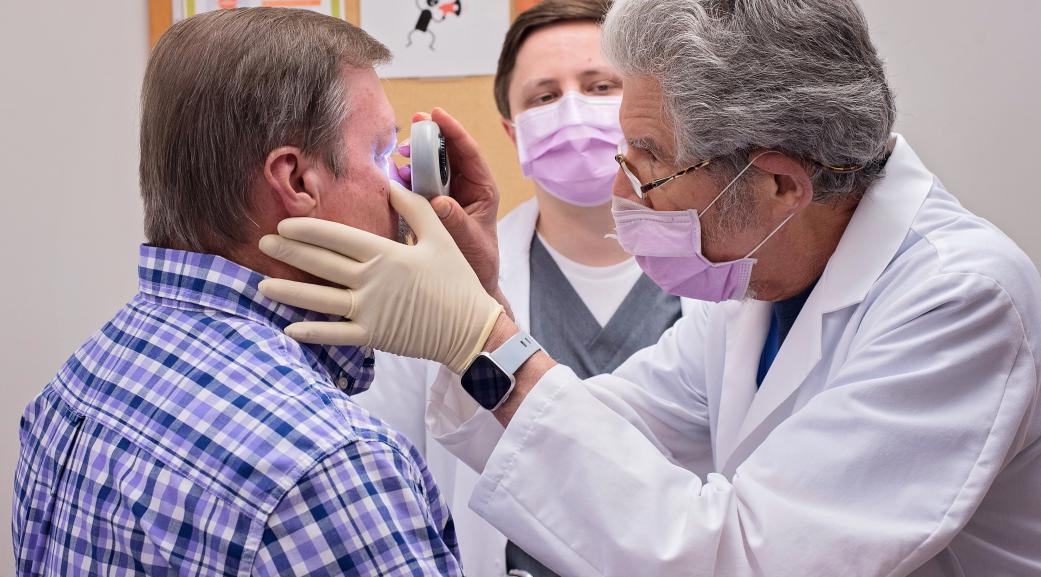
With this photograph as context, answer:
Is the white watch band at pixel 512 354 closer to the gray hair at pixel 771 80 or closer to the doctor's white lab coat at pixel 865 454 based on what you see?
the doctor's white lab coat at pixel 865 454

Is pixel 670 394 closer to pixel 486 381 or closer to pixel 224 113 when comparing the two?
pixel 486 381

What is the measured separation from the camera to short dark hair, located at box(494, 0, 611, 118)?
1809 millimetres

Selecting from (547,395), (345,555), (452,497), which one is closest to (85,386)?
(345,555)

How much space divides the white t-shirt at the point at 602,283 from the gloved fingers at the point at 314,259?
2.58 feet

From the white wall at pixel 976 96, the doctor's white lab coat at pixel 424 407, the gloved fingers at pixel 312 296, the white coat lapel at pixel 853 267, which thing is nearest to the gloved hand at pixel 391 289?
the gloved fingers at pixel 312 296

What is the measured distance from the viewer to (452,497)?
1688mm

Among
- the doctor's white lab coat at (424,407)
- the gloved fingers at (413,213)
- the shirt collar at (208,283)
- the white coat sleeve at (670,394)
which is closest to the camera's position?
the shirt collar at (208,283)

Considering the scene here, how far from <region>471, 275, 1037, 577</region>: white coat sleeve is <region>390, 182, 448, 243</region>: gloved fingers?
0.70ft

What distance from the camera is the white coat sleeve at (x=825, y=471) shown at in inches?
38.6

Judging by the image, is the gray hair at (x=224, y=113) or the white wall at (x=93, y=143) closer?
the gray hair at (x=224, y=113)

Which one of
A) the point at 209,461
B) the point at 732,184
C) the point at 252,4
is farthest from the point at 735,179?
the point at 252,4

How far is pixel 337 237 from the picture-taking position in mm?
980

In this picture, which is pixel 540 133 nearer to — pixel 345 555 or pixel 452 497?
pixel 452 497

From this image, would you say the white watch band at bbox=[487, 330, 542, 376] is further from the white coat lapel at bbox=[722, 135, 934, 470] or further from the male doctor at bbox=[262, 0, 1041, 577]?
the white coat lapel at bbox=[722, 135, 934, 470]
